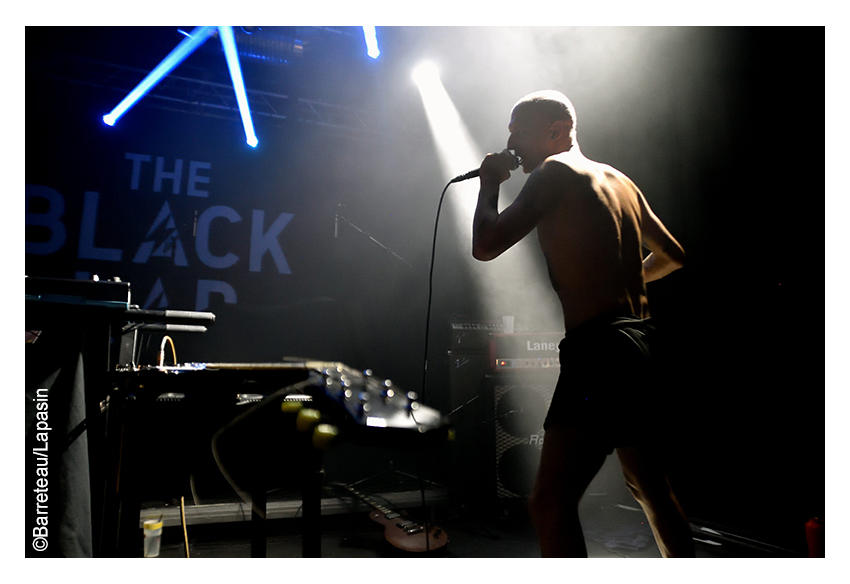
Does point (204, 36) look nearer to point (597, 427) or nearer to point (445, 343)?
point (445, 343)

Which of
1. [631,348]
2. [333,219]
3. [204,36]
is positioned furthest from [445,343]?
[631,348]

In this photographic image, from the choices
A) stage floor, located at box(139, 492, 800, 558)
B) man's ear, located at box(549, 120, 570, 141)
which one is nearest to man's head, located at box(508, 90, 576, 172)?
man's ear, located at box(549, 120, 570, 141)

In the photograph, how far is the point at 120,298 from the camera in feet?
4.43

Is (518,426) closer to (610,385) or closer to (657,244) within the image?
(657,244)

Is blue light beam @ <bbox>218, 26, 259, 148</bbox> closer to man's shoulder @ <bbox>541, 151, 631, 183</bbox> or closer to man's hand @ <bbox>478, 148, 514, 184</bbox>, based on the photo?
man's hand @ <bbox>478, 148, 514, 184</bbox>

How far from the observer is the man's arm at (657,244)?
160 centimetres

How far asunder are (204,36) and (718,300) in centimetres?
390

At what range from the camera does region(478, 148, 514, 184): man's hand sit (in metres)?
1.55

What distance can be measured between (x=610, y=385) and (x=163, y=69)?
402cm

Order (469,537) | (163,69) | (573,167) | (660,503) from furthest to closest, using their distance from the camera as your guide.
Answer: (163,69) < (469,537) < (573,167) < (660,503)

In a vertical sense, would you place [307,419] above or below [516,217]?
below

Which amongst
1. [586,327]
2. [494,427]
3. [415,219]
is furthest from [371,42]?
[586,327]

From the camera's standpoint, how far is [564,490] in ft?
3.94
